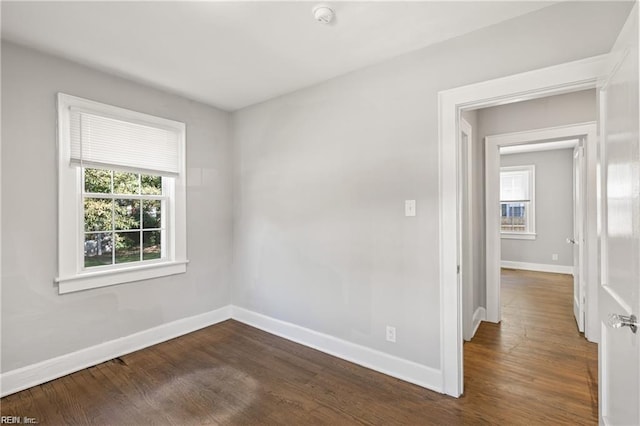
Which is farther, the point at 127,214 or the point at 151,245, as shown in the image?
the point at 151,245

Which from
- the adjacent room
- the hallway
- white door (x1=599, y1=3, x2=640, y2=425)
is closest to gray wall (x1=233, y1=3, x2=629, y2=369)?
the adjacent room

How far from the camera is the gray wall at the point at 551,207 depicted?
20.5 ft

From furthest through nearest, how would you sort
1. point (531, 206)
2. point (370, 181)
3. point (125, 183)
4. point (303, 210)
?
point (531, 206), point (303, 210), point (125, 183), point (370, 181)

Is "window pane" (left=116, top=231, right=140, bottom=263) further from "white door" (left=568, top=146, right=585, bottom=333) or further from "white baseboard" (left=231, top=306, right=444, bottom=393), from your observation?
"white door" (left=568, top=146, right=585, bottom=333)

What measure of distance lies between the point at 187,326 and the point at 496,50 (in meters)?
3.76

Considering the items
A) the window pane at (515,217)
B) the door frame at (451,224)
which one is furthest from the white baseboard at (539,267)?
the door frame at (451,224)

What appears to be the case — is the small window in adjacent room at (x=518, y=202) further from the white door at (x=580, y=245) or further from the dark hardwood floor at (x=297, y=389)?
the dark hardwood floor at (x=297, y=389)

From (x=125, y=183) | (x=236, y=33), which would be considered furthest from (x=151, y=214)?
(x=236, y=33)

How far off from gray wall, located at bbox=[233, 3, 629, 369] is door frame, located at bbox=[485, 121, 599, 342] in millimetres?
1703

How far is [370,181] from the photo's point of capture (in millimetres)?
2600

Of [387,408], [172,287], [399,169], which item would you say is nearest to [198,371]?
[172,287]

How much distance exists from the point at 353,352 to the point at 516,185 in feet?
20.3

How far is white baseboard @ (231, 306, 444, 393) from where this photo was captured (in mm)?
2301

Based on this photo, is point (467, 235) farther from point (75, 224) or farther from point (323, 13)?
point (75, 224)
